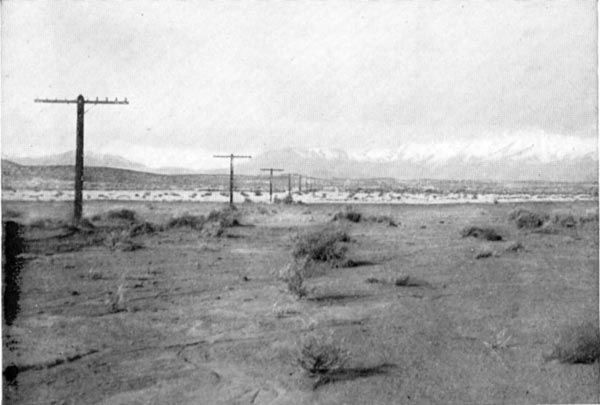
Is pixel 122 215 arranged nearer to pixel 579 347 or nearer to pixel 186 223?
pixel 186 223

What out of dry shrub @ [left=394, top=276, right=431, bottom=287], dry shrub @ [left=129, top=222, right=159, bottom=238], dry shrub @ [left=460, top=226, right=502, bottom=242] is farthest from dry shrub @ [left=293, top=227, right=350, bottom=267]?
dry shrub @ [left=129, top=222, right=159, bottom=238]

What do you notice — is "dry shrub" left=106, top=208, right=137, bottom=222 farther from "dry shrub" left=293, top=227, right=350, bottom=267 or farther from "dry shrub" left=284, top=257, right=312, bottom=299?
"dry shrub" left=284, top=257, right=312, bottom=299

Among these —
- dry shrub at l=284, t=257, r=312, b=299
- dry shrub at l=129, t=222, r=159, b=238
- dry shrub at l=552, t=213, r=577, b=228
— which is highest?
dry shrub at l=552, t=213, r=577, b=228

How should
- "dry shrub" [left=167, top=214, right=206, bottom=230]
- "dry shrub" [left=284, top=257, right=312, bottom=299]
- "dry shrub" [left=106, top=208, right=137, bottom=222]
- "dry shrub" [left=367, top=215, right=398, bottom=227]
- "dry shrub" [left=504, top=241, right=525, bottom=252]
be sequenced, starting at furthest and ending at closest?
"dry shrub" [left=367, top=215, right=398, bottom=227] < "dry shrub" [left=106, top=208, right=137, bottom=222] < "dry shrub" [left=167, top=214, right=206, bottom=230] < "dry shrub" [left=504, top=241, right=525, bottom=252] < "dry shrub" [left=284, top=257, right=312, bottom=299]

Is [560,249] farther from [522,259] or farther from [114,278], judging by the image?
[114,278]

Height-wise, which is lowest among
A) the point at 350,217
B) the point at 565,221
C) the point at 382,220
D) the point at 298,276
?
the point at 298,276

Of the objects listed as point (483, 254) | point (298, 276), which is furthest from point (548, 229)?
point (298, 276)
